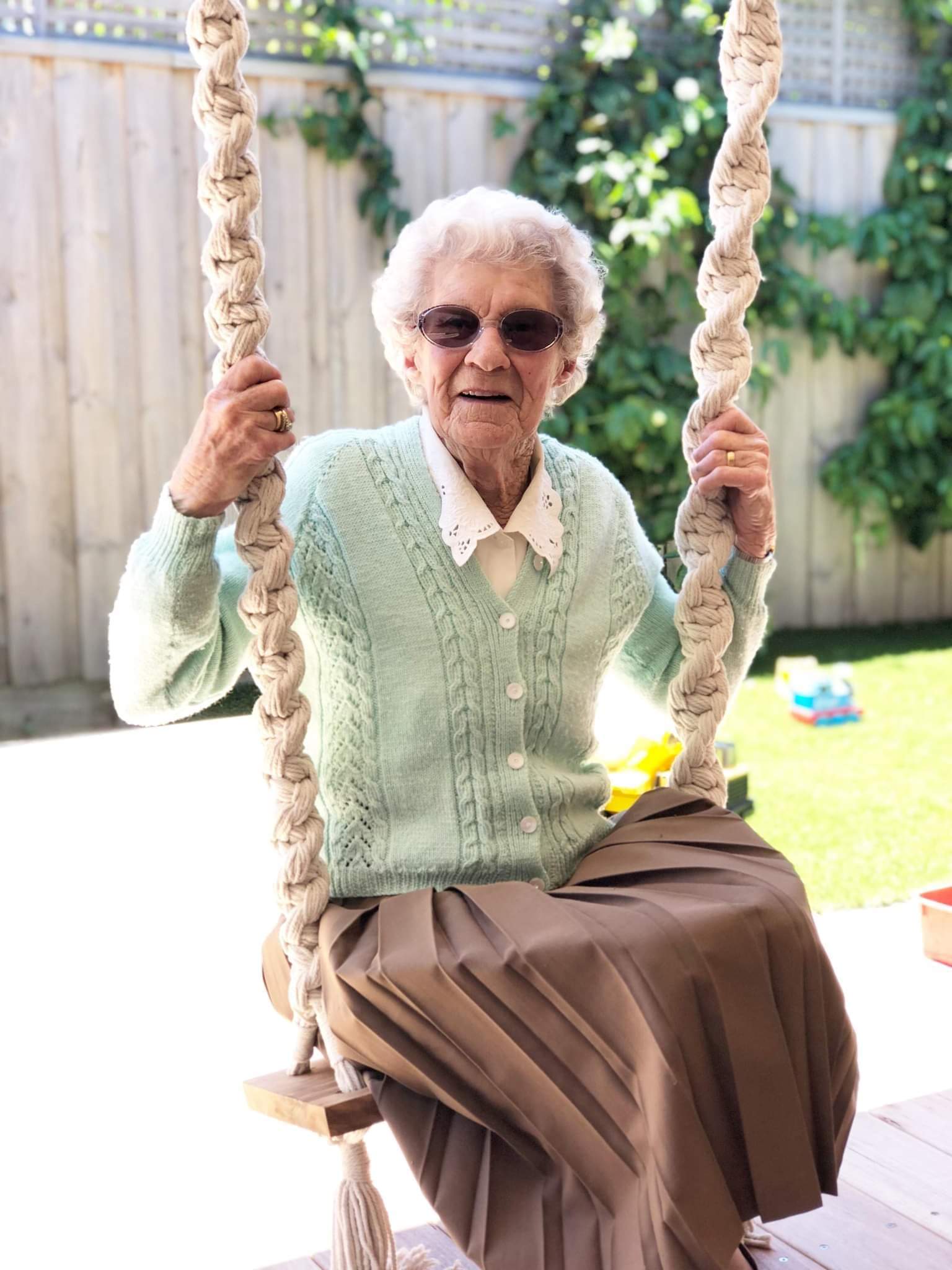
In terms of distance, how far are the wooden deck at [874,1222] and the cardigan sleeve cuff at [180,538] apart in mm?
985

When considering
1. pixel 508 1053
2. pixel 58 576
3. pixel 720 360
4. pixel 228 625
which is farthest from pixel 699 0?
pixel 508 1053

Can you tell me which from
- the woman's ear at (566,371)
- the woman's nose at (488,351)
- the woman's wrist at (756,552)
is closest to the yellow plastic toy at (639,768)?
the woman's wrist at (756,552)

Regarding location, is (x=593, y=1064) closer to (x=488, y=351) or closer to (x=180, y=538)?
(x=180, y=538)

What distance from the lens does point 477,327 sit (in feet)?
5.30

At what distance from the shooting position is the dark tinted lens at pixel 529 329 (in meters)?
1.62

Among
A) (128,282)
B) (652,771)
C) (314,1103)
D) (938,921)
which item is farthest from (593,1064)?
(128,282)

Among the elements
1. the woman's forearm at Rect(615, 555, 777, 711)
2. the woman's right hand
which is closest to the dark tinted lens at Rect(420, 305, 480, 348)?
the woman's right hand

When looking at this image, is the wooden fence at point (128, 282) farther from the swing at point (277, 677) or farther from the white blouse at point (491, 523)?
the swing at point (277, 677)

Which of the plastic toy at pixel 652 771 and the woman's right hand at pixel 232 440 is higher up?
the woman's right hand at pixel 232 440

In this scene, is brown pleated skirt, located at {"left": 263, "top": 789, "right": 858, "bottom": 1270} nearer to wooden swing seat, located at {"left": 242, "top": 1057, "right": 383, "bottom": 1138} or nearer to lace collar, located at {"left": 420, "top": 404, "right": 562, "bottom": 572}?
wooden swing seat, located at {"left": 242, "top": 1057, "right": 383, "bottom": 1138}

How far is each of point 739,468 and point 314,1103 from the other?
3.01ft

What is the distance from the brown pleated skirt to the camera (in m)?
1.38

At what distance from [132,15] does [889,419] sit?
133 inches

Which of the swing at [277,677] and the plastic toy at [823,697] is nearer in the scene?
the swing at [277,677]
